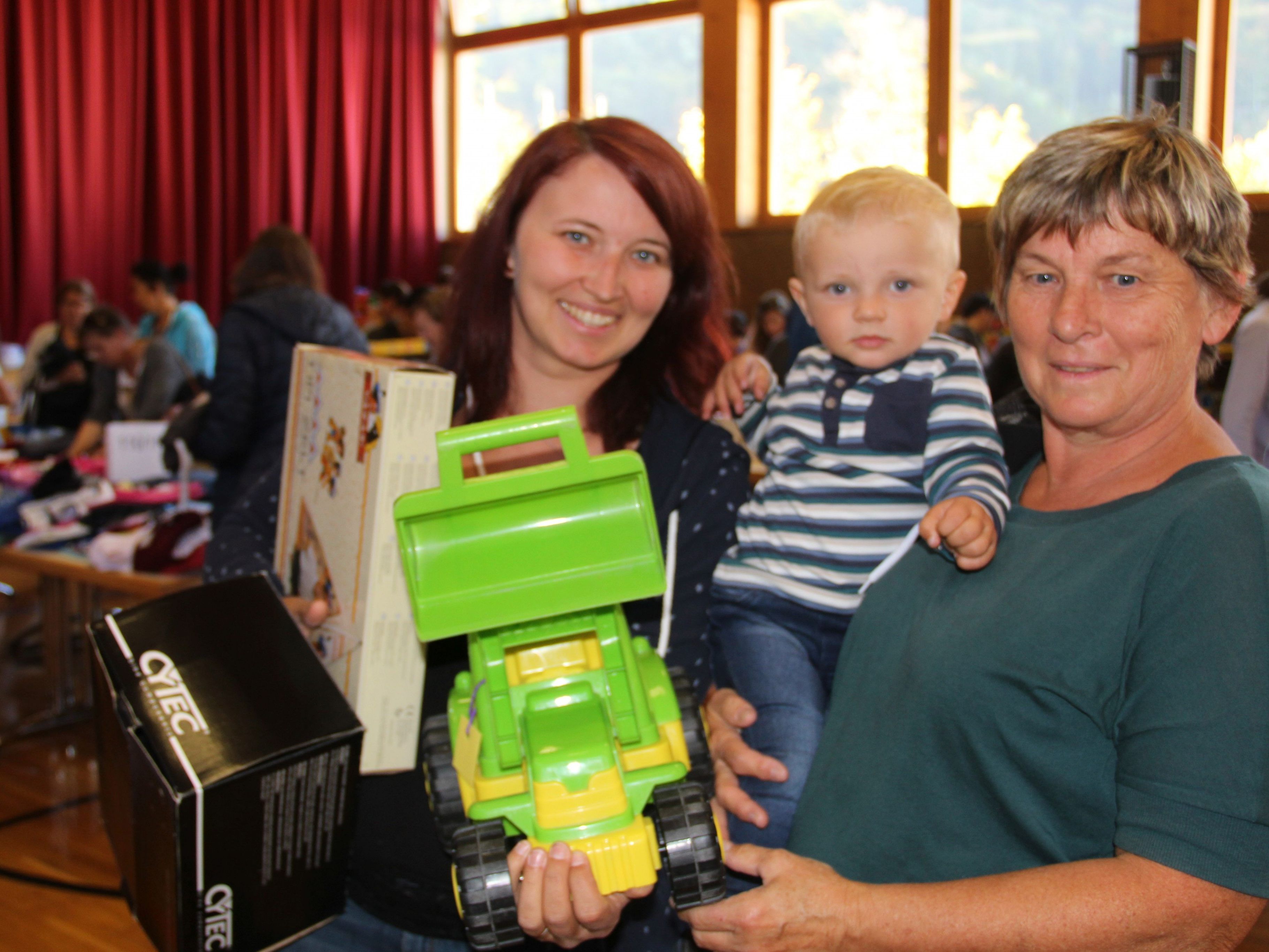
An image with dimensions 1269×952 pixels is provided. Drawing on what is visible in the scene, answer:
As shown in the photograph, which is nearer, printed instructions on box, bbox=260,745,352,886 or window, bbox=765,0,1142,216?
printed instructions on box, bbox=260,745,352,886

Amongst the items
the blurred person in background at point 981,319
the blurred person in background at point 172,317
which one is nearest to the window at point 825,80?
the blurred person in background at point 981,319

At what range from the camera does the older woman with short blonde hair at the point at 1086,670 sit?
0.82 m

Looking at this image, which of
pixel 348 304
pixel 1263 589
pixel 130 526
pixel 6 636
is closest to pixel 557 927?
pixel 1263 589

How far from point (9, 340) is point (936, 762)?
29.8 ft

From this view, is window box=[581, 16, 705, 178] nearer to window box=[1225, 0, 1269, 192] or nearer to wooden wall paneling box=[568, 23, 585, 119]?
wooden wall paneling box=[568, 23, 585, 119]

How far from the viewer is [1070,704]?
92 cm

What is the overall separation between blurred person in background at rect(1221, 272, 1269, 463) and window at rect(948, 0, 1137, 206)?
542 centimetres

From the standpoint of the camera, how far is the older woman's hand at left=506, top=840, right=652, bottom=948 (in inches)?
34.1

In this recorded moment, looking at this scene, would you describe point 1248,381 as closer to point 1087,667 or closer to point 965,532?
point 965,532

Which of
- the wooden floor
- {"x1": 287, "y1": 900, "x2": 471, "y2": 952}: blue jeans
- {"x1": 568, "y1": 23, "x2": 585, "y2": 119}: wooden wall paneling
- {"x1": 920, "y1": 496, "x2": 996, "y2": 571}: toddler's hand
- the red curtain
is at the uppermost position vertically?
{"x1": 568, "y1": 23, "x2": 585, "y2": 119}: wooden wall paneling

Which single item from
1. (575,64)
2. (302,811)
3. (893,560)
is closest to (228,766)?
(302,811)

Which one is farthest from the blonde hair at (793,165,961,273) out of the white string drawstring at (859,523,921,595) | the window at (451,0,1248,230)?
the window at (451,0,1248,230)

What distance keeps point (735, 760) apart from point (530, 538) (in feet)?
1.64

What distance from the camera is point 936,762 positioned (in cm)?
102
